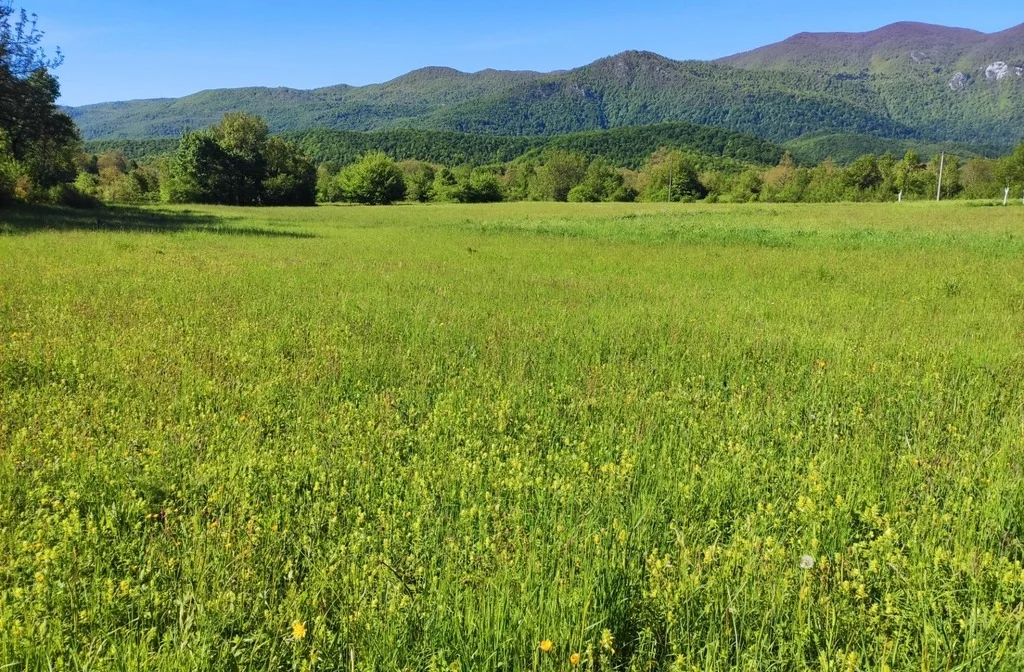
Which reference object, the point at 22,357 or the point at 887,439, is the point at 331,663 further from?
the point at 22,357

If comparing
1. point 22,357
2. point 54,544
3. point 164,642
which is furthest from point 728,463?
point 22,357

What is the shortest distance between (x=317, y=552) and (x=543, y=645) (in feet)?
4.79

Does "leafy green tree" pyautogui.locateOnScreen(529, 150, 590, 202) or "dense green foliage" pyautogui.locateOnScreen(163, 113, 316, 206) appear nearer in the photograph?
"dense green foliage" pyautogui.locateOnScreen(163, 113, 316, 206)

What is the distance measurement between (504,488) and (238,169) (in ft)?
270

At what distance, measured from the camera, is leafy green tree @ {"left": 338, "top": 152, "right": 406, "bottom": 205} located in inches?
3890

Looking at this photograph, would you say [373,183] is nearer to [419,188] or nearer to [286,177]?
[419,188]

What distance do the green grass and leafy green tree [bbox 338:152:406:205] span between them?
94258 millimetres

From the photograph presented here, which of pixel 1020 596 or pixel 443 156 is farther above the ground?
pixel 443 156

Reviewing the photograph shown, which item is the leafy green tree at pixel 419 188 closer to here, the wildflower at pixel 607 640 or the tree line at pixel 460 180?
the tree line at pixel 460 180

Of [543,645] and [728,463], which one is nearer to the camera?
[543,645]

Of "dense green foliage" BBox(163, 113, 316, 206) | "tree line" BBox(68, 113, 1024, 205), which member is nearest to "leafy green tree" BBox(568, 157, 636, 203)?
"tree line" BBox(68, 113, 1024, 205)

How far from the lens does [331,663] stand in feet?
7.88

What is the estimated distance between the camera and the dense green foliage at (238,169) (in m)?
71.6

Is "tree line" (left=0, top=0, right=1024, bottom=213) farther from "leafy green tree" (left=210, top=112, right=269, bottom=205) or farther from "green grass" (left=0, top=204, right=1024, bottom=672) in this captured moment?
"green grass" (left=0, top=204, right=1024, bottom=672)
